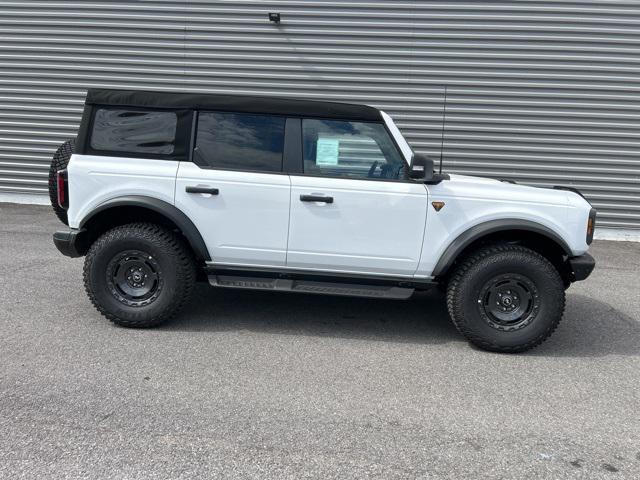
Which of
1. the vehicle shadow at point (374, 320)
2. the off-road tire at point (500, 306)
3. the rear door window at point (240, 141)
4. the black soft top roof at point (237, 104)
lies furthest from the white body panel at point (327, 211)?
the vehicle shadow at point (374, 320)

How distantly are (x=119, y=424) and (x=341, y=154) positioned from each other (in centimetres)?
243

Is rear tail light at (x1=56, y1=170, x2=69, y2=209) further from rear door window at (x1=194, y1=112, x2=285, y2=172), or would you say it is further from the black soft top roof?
rear door window at (x1=194, y1=112, x2=285, y2=172)

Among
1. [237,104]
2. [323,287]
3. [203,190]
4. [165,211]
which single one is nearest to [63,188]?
[165,211]

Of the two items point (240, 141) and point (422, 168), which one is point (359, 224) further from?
Result: point (240, 141)

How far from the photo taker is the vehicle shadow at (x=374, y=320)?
4254 mm

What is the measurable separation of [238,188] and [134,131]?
1002 mm

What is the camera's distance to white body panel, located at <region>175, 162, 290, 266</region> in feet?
13.1

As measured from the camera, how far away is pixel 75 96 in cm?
923

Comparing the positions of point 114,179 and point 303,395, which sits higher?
point 114,179

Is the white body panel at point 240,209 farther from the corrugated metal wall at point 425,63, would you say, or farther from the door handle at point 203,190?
the corrugated metal wall at point 425,63

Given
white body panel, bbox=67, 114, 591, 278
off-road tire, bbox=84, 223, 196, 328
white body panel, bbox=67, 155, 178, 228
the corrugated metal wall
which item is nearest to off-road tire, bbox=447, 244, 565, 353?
white body panel, bbox=67, 114, 591, 278

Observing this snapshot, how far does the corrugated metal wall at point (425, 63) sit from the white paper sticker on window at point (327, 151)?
15.9 feet

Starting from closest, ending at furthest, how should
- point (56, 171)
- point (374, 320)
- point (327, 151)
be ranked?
point (327, 151) → point (56, 171) → point (374, 320)

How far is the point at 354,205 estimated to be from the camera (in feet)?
13.0
